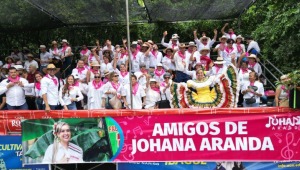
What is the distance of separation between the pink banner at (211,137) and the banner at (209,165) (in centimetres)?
15

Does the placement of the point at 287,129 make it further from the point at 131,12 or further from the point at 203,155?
the point at 131,12

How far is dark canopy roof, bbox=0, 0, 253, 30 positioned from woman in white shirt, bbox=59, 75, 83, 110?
3.51 metres

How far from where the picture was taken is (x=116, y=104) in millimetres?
10922

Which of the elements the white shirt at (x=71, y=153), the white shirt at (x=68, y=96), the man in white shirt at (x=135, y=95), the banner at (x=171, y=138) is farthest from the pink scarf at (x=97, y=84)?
the white shirt at (x=71, y=153)

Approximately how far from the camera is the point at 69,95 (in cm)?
1077

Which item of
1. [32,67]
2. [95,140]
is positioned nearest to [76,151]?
[95,140]

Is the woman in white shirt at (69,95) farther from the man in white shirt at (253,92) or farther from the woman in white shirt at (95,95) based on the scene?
the man in white shirt at (253,92)

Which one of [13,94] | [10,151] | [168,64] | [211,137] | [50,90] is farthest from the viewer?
[168,64]

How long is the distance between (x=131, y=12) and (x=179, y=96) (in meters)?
6.15

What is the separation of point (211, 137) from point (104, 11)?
26.3 feet

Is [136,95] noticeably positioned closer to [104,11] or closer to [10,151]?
[10,151]

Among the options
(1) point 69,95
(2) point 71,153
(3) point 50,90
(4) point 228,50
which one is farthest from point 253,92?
(2) point 71,153

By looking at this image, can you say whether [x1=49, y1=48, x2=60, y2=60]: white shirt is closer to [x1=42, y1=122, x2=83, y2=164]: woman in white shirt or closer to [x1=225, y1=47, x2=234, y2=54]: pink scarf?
[x1=225, y1=47, x2=234, y2=54]: pink scarf

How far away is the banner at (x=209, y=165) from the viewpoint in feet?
26.3
